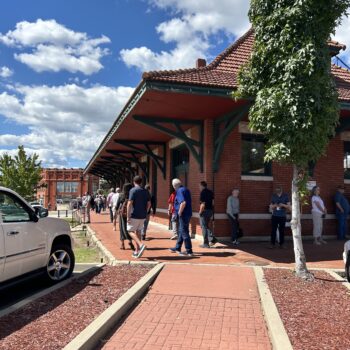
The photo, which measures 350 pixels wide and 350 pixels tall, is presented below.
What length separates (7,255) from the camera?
232 inches

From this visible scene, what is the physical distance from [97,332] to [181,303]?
1.76 metres

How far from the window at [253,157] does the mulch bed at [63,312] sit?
638 cm

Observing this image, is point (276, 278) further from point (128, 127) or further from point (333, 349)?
point (128, 127)

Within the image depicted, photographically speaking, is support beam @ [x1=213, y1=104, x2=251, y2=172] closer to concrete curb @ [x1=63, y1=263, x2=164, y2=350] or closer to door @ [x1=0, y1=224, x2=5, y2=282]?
concrete curb @ [x1=63, y1=263, x2=164, y2=350]

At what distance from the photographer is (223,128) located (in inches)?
506

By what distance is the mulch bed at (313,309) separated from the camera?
466 centimetres

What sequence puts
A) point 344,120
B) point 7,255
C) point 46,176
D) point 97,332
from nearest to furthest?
point 97,332 < point 7,255 < point 344,120 < point 46,176

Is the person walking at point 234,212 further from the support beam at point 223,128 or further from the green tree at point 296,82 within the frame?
the green tree at point 296,82

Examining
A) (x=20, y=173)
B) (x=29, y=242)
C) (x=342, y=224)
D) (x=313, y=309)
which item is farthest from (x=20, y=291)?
(x=20, y=173)

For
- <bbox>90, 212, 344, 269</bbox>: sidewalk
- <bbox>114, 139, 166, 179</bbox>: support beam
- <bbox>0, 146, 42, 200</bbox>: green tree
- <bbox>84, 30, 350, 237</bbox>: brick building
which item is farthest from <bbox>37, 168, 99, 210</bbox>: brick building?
<bbox>90, 212, 344, 269</bbox>: sidewalk

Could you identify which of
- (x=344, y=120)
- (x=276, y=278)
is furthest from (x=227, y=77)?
(x=276, y=278)

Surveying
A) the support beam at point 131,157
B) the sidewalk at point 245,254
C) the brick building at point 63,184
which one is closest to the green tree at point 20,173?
the support beam at point 131,157

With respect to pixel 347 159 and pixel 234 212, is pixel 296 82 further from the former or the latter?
pixel 347 159

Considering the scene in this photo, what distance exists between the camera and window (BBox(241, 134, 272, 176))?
13211 millimetres
